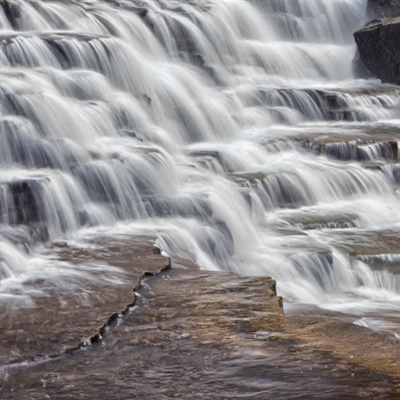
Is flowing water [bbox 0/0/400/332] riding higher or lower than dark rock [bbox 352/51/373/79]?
higher

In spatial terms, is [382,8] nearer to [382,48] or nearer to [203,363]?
[382,48]

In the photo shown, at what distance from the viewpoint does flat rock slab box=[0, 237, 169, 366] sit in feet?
17.9

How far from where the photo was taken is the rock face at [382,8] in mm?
22234

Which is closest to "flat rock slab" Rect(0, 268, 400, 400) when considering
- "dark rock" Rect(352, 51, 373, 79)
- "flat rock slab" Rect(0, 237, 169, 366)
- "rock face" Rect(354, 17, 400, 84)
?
"flat rock slab" Rect(0, 237, 169, 366)

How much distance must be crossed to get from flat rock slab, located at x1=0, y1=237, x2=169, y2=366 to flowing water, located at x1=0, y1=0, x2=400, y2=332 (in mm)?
252

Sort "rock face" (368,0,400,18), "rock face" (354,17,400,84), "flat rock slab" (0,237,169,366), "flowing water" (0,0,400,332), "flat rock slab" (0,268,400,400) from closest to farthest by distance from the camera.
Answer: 1. "flat rock slab" (0,268,400,400)
2. "flat rock slab" (0,237,169,366)
3. "flowing water" (0,0,400,332)
4. "rock face" (354,17,400,84)
5. "rock face" (368,0,400,18)

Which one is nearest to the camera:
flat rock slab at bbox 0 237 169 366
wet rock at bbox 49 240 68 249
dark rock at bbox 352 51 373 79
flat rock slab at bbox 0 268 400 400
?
flat rock slab at bbox 0 268 400 400

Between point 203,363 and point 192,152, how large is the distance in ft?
24.7

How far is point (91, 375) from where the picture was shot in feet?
16.3

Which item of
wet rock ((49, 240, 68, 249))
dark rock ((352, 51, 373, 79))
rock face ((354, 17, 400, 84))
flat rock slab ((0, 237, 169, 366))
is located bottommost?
dark rock ((352, 51, 373, 79))

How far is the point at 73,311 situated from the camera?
6.11m

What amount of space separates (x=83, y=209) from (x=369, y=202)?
14.0 feet

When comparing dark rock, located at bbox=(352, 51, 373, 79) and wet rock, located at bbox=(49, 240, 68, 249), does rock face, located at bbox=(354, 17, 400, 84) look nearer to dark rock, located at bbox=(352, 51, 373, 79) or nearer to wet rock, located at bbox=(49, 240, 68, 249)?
dark rock, located at bbox=(352, 51, 373, 79)

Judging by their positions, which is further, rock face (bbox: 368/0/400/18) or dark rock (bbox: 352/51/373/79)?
rock face (bbox: 368/0/400/18)
